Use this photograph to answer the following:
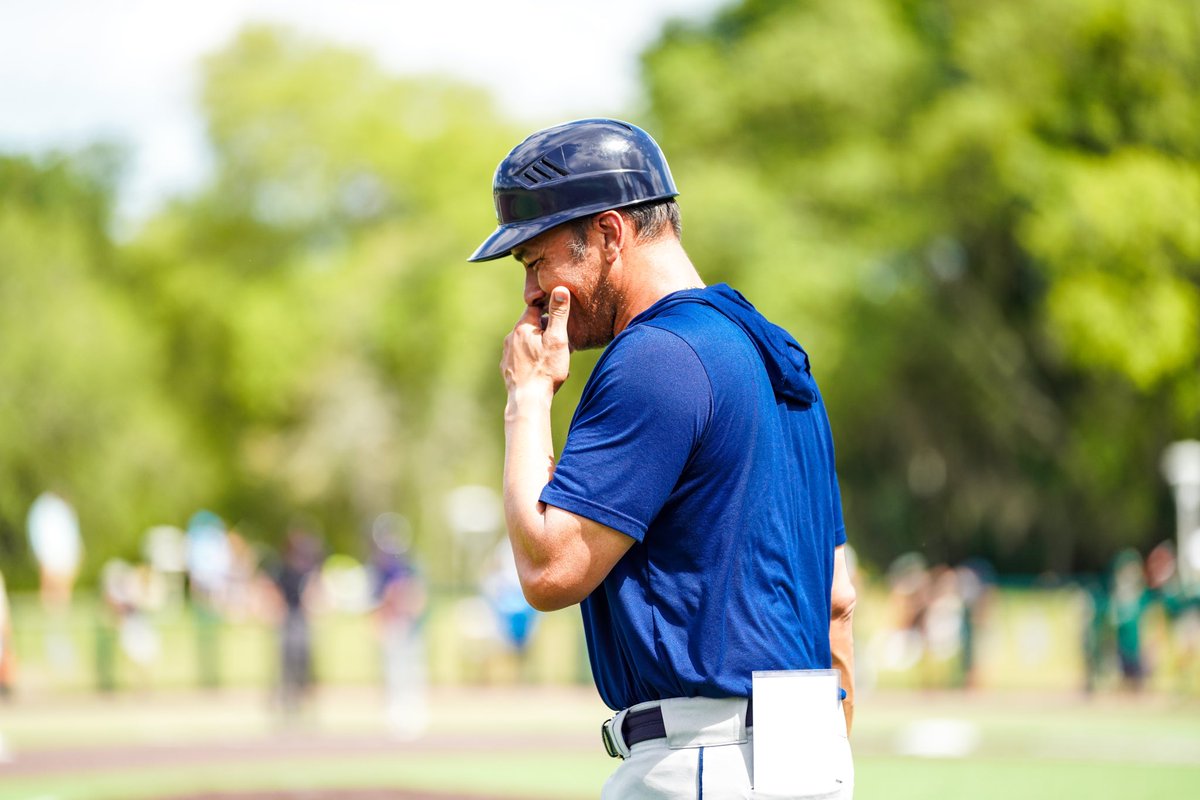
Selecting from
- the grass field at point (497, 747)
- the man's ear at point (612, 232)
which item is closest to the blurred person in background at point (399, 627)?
the grass field at point (497, 747)

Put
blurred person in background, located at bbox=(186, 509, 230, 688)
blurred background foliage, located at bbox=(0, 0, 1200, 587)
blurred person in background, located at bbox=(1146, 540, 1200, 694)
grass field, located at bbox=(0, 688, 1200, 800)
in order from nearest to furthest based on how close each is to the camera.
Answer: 1. grass field, located at bbox=(0, 688, 1200, 800)
2. blurred person in background, located at bbox=(1146, 540, 1200, 694)
3. blurred person in background, located at bbox=(186, 509, 230, 688)
4. blurred background foliage, located at bbox=(0, 0, 1200, 587)

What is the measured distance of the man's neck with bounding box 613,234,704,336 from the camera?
3121 mm

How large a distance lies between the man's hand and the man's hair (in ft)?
0.29

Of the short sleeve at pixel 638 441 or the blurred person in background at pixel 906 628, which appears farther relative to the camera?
the blurred person in background at pixel 906 628

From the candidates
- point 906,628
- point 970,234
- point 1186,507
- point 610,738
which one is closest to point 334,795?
point 610,738

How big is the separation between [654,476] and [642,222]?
54 cm

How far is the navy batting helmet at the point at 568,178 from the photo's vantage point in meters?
3.05

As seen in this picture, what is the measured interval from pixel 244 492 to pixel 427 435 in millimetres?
6843

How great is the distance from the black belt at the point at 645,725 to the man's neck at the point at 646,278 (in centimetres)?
70

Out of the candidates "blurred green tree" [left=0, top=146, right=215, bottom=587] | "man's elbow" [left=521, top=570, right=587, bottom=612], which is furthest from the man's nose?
"blurred green tree" [left=0, top=146, right=215, bottom=587]

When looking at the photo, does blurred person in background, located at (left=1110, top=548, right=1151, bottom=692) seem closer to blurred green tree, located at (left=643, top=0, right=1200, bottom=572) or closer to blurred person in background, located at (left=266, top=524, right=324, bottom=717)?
blurred person in background, located at (left=266, top=524, right=324, bottom=717)

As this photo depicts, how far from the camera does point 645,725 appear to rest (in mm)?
2949

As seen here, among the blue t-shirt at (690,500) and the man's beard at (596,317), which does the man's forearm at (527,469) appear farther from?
the man's beard at (596,317)

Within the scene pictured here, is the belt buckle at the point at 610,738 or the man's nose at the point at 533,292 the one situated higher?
the man's nose at the point at 533,292
